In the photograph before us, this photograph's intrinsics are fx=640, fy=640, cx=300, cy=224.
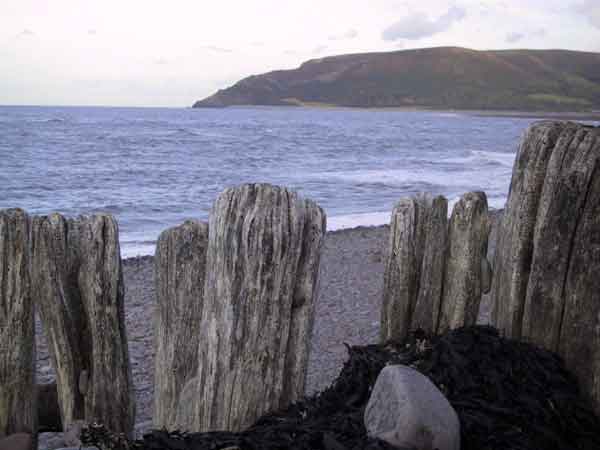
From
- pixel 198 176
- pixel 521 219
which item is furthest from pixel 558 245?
pixel 198 176

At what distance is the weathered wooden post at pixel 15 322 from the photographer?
2.43 metres

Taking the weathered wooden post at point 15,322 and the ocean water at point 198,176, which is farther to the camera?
the ocean water at point 198,176

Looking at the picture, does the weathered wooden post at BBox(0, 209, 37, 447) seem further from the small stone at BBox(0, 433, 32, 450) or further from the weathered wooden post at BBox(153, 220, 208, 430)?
the weathered wooden post at BBox(153, 220, 208, 430)

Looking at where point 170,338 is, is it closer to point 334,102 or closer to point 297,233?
point 297,233

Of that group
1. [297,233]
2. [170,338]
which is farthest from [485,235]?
[170,338]

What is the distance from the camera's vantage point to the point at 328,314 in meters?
7.51

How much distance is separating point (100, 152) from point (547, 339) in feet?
106

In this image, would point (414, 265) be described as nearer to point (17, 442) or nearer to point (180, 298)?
point (180, 298)

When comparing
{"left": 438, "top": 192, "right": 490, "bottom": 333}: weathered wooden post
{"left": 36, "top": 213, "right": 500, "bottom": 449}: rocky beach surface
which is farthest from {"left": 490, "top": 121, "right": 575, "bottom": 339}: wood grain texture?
{"left": 36, "top": 213, "right": 500, "bottom": 449}: rocky beach surface

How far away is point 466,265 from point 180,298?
1.17 meters

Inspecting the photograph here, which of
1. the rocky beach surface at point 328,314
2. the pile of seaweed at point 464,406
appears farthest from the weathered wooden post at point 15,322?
the pile of seaweed at point 464,406

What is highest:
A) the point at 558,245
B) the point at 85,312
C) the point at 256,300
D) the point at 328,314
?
the point at 558,245

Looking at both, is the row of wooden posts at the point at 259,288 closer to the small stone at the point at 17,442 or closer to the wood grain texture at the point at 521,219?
the wood grain texture at the point at 521,219

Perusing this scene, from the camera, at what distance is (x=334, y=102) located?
4599 inches
